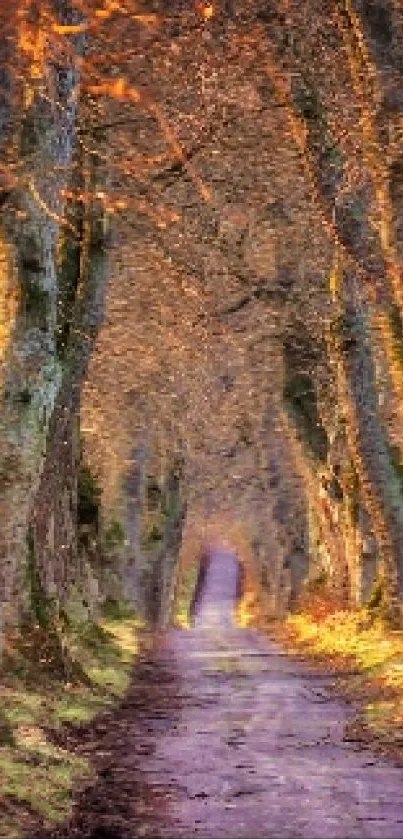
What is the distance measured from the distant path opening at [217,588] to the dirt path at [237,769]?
33.2 meters

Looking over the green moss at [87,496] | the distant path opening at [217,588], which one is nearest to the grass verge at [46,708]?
the green moss at [87,496]

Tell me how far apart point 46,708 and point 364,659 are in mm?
7429

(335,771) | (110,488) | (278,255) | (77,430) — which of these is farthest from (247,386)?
(335,771)

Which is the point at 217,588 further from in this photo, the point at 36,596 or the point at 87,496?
the point at 36,596

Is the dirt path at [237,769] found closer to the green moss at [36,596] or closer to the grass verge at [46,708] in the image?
the grass verge at [46,708]

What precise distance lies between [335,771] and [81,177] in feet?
35.8

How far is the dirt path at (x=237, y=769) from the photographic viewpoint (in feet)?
31.9

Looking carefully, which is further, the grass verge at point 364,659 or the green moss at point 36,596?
the green moss at point 36,596

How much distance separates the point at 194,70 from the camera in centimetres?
1944

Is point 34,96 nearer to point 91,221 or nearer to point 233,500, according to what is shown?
point 91,221

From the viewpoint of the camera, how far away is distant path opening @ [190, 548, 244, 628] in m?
61.7

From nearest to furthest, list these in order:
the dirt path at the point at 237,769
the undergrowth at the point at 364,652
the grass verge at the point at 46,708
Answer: the dirt path at the point at 237,769, the grass verge at the point at 46,708, the undergrowth at the point at 364,652

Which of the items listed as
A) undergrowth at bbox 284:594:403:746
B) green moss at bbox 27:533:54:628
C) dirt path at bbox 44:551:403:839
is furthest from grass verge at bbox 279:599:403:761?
green moss at bbox 27:533:54:628

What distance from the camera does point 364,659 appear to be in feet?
67.8
